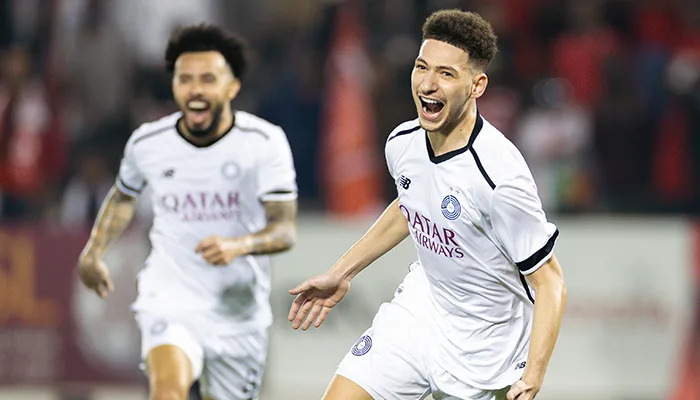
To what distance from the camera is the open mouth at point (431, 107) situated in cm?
517

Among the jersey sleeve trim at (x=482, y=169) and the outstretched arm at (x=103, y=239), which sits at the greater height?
the jersey sleeve trim at (x=482, y=169)

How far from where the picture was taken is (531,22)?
12875 millimetres

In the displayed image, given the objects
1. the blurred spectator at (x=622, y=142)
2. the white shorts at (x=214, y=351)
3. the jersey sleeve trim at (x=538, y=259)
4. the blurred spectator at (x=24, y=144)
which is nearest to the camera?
the jersey sleeve trim at (x=538, y=259)

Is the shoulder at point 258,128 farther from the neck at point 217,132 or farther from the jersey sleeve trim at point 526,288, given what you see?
the jersey sleeve trim at point 526,288

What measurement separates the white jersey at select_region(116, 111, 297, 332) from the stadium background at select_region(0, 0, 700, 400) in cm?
408

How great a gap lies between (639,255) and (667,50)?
2.38 meters

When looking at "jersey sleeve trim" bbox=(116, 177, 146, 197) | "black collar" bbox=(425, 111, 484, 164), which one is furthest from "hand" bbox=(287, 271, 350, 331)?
"jersey sleeve trim" bbox=(116, 177, 146, 197)

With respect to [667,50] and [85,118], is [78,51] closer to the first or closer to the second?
[85,118]

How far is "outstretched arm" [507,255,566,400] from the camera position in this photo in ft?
16.0

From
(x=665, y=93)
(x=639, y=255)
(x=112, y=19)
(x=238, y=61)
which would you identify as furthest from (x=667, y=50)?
(x=238, y=61)

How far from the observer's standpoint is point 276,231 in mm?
6660

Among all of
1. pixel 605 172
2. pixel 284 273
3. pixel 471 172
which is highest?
pixel 471 172

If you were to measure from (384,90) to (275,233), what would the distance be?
5894 mm

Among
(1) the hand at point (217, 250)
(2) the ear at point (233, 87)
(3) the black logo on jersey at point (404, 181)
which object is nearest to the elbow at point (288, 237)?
(1) the hand at point (217, 250)
